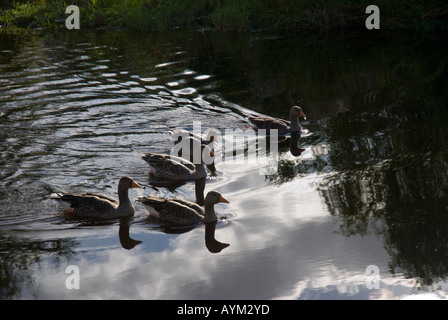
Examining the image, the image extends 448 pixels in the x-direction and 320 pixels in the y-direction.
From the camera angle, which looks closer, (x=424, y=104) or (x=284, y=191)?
(x=284, y=191)

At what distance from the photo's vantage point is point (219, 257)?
724 cm

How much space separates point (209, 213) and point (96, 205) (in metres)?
1.69

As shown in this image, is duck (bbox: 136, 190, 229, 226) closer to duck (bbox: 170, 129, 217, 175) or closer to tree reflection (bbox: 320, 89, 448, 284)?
tree reflection (bbox: 320, 89, 448, 284)

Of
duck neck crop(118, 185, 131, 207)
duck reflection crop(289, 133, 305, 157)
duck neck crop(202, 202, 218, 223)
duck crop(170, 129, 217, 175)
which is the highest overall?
duck crop(170, 129, 217, 175)

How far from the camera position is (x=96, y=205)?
8.54 metres

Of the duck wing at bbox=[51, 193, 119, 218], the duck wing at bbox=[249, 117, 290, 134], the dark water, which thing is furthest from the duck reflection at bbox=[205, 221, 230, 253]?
the duck wing at bbox=[249, 117, 290, 134]

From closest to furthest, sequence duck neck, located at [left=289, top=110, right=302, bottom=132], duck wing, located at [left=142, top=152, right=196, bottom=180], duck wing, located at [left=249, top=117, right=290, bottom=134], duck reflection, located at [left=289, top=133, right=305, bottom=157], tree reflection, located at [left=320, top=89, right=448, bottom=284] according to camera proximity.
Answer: tree reflection, located at [left=320, top=89, right=448, bottom=284]
duck wing, located at [left=142, top=152, right=196, bottom=180]
duck reflection, located at [left=289, top=133, right=305, bottom=157]
duck wing, located at [left=249, top=117, right=290, bottom=134]
duck neck, located at [left=289, top=110, right=302, bottom=132]

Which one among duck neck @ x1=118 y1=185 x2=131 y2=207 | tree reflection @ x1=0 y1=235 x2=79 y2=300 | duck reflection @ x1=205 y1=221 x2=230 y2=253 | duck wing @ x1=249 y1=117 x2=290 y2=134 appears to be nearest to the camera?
tree reflection @ x1=0 y1=235 x2=79 y2=300

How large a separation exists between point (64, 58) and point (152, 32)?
7744 mm

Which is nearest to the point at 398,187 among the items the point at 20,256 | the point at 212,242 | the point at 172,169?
the point at 212,242

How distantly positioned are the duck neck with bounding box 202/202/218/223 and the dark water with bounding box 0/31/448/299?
248mm

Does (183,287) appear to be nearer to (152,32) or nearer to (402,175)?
(402,175)

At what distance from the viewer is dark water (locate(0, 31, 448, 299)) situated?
6.75 m
